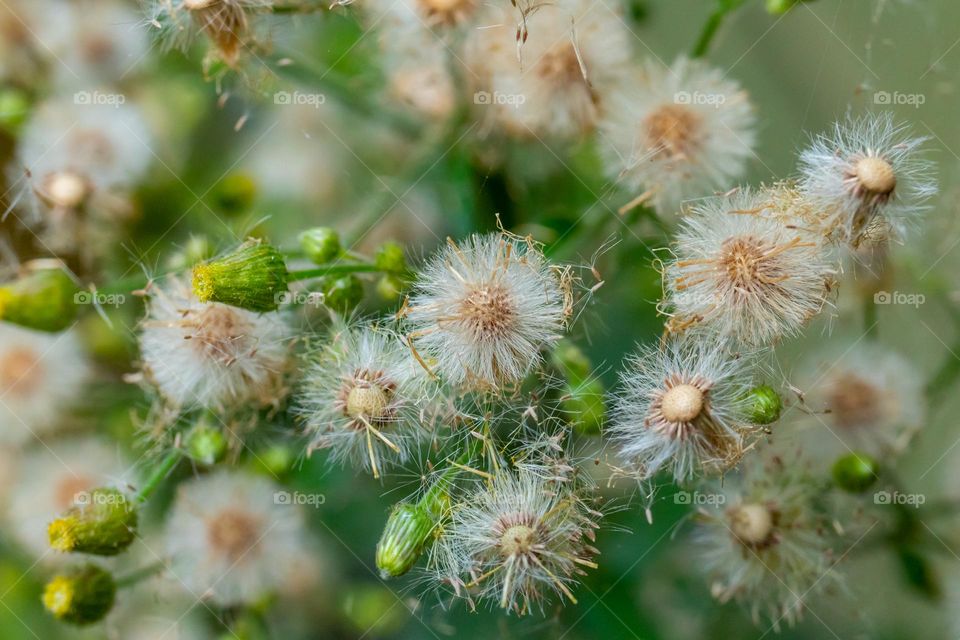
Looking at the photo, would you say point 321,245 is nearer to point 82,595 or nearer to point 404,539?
point 404,539

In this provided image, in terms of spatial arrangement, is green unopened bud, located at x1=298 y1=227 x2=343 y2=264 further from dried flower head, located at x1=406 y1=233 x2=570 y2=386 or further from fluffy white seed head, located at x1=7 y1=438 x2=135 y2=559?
fluffy white seed head, located at x1=7 y1=438 x2=135 y2=559

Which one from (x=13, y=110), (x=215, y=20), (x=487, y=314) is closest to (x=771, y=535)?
(x=487, y=314)

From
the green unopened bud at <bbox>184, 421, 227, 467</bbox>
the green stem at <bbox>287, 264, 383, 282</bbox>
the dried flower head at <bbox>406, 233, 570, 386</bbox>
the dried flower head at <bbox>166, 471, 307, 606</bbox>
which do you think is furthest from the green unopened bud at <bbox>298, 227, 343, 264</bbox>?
the dried flower head at <bbox>166, 471, 307, 606</bbox>

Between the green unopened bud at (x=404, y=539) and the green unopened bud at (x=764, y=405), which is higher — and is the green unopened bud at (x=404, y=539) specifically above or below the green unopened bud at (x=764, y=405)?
below

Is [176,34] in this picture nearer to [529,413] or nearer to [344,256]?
[344,256]

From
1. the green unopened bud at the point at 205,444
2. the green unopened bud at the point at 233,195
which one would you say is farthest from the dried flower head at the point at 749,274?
the green unopened bud at the point at 233,195

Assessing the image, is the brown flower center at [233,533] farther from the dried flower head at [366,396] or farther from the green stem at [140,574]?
the dried flower head at [366,396]
